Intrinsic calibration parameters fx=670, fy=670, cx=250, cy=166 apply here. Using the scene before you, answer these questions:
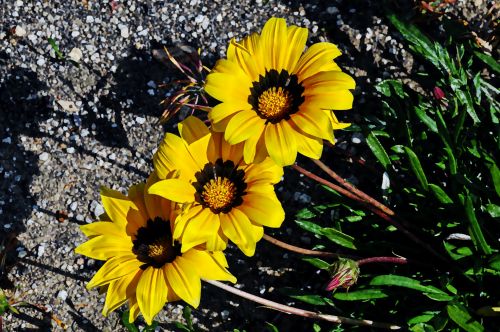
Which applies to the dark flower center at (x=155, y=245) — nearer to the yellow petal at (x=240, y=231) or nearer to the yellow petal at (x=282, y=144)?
the yellow petal at (x=240, y=231)

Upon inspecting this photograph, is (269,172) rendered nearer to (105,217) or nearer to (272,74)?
(272,74)

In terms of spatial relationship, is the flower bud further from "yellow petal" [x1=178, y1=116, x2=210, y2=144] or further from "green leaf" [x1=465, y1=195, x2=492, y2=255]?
"yellow petal" [x1=178, y1=116, x2=210, y2=144]

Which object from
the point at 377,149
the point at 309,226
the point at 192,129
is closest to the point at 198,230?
the point at 192,129

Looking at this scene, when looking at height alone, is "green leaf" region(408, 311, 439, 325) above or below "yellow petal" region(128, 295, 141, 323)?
above

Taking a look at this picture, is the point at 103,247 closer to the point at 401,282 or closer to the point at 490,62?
the point at 401,282

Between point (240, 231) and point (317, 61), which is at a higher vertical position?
point (317, 61)

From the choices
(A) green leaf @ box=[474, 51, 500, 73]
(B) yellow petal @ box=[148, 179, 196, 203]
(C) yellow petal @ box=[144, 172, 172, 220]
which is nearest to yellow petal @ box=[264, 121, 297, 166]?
(B) yellow petal @ box=[148, 179, 196, 203]

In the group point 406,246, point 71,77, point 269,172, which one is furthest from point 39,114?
point 406,246
